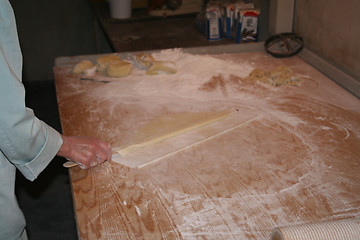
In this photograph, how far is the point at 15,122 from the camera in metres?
0.82

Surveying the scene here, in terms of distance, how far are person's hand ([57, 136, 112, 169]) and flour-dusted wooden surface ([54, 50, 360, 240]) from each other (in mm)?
34

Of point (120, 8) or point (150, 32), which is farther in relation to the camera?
point (120, 8)

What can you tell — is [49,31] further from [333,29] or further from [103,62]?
[333,29]

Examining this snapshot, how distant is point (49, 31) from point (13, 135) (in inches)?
149

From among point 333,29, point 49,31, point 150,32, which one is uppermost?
point 333,29

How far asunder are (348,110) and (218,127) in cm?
53

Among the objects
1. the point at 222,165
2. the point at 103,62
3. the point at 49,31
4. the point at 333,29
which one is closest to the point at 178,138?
the point at 222,165

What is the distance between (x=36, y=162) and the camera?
3.04 ft

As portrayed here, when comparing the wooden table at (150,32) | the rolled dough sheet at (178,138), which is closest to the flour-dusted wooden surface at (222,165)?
the rolled dough sheet at (178,138)

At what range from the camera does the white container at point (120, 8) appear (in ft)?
11.3

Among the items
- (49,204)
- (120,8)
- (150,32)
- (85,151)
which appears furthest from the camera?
(120,8)

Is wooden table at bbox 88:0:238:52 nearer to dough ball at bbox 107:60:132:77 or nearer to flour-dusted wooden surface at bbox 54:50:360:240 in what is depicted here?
dough ball at bbox 107:60:132:77

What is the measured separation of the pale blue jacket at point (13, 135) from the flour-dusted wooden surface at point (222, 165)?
0.52 ft

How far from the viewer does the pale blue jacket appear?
2.64 ft
